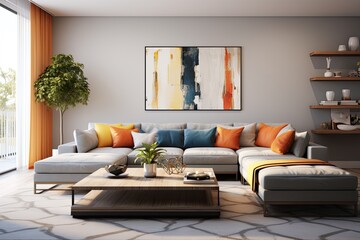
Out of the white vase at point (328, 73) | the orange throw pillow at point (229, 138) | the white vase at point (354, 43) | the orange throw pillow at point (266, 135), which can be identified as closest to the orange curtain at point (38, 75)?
the orange throw pillow at point (229, 138)

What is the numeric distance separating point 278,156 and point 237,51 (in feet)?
8.03

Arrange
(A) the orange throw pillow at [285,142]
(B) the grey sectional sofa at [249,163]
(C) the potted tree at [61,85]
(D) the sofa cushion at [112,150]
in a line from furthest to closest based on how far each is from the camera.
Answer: (C) the potted tree at [61,85]
(D) the sofa cushion at [112,150]
(A) the orange throw pillow at [285,142]
(B) the grey sectional sofa at [249,163]

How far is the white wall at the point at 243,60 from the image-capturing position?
733 cm

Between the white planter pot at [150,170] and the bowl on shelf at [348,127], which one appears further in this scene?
the bowl on shelf at [348,127]

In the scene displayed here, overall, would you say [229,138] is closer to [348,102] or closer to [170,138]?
[170,138]

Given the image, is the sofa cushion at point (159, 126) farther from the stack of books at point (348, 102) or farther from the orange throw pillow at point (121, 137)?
the stack of books at point (348, 102)

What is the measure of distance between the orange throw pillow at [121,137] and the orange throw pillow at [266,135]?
195cm

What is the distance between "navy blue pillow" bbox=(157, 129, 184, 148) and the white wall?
0.88 m

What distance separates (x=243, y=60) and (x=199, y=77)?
32.1 inches

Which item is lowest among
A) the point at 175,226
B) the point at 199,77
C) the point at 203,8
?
the point at 175,226

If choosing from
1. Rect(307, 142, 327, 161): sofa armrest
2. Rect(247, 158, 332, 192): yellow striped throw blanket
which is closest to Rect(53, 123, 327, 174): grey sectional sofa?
Rect(307, 142, 327, 161): sofa armrest

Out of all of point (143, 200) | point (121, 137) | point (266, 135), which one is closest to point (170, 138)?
point (121, 137)

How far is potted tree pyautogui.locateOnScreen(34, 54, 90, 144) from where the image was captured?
6672mm

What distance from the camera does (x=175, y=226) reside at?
3.60 metres
